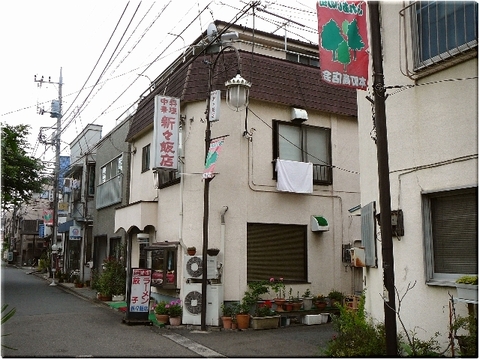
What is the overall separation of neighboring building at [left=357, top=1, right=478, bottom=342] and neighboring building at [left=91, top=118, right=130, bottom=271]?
13.6 m

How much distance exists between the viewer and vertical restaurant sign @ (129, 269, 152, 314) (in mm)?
12633

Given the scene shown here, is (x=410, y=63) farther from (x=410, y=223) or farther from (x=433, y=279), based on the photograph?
(x=433, y=279)

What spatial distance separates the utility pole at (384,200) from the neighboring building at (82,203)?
73.3 ft

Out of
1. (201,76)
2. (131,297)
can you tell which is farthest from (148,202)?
(201,76)

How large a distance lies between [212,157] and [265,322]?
178 inches

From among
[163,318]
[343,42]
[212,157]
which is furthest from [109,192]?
[343,42]

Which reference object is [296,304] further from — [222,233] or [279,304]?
[222,233]

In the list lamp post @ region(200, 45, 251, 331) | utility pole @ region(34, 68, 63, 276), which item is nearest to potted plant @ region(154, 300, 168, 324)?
lamp post @ region(200, 45, 251, 331)

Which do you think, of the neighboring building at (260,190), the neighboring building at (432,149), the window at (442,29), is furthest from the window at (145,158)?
the window at (442,29)

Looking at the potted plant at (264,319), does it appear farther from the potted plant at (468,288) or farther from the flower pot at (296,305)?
the potted plant at (468,288)

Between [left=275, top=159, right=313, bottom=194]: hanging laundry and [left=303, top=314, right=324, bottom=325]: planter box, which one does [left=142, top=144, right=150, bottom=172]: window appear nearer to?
[left=275, top=159, right=313, bottom=194]: hanging laundry

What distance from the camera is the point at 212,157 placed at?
1182 centimetres

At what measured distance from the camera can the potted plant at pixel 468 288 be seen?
603 centimetres

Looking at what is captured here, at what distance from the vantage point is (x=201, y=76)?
13617 millimetres
